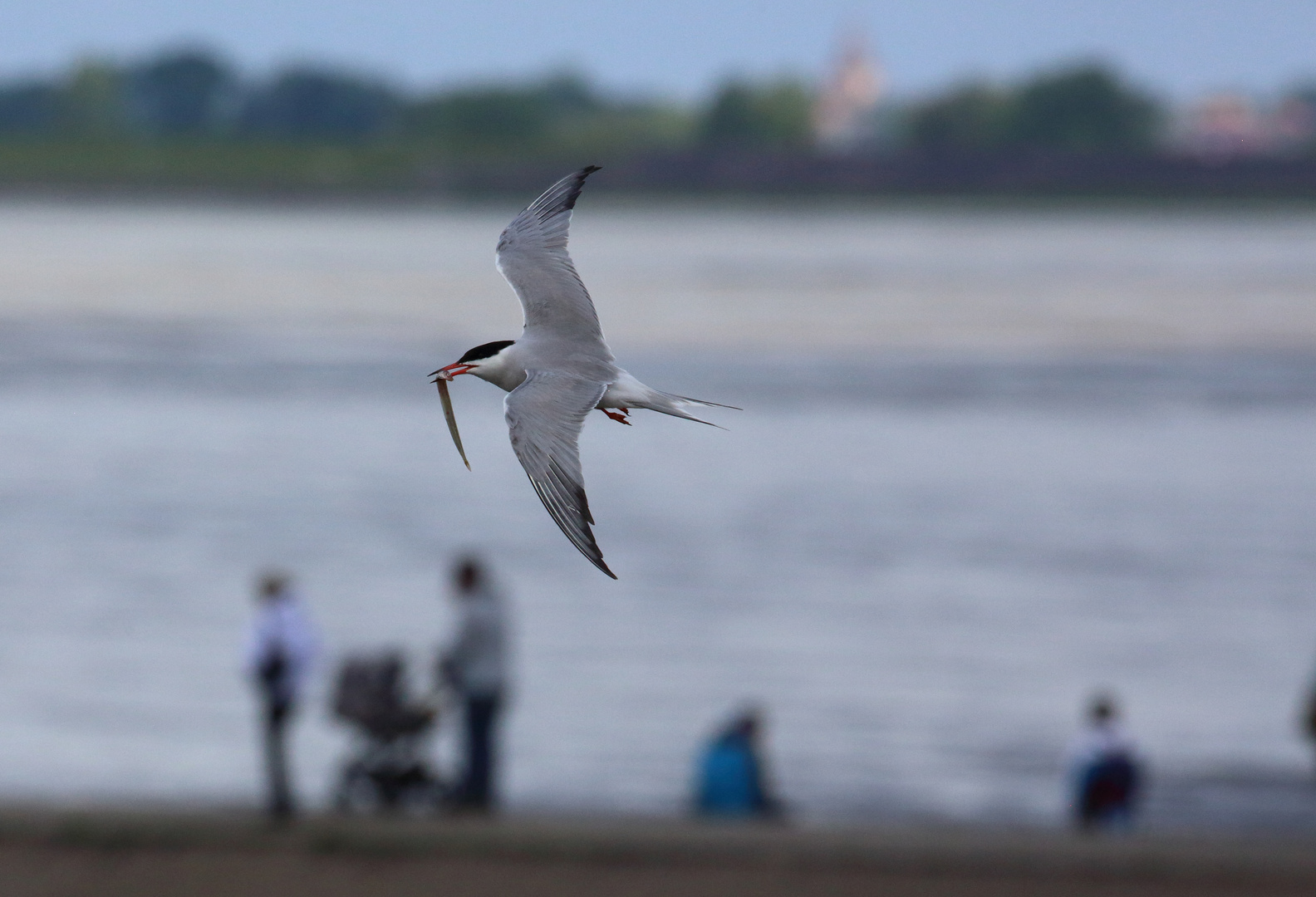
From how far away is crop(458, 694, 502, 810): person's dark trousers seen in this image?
22.7m

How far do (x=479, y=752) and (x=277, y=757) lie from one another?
2.77 m

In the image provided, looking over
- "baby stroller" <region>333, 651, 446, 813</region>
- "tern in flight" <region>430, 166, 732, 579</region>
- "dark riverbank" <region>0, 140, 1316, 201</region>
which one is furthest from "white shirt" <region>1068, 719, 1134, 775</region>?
"tern in flight" <region>430, 166, 732, 579</region>

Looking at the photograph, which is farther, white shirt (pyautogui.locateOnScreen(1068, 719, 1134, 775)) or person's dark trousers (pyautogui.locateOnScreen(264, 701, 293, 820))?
white shirt (pyautogui.locateOnScreen(1068, 719, 1134, 775))

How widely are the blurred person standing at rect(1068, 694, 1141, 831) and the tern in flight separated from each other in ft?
73.4

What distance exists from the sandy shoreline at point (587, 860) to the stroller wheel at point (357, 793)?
546 millimetres

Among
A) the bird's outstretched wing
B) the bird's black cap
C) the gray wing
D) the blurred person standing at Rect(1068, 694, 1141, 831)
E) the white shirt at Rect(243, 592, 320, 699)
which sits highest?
the white shirt at Rect(243, 592, 320, 699)

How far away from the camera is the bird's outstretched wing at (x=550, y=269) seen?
237cm

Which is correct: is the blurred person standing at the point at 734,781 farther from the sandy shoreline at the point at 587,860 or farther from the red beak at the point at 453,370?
the red beak at the point at 453,370

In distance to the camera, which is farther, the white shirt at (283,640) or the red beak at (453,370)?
the white shirt at (283,640)

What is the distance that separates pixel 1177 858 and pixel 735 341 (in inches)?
4072

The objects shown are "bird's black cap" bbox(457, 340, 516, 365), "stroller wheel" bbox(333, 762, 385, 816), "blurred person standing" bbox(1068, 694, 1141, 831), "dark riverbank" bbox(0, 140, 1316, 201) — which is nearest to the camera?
"bird's black cap" bbox(457, 340, 516, 365)

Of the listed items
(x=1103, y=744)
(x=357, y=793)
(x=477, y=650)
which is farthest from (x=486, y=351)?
(x=357, y=793)

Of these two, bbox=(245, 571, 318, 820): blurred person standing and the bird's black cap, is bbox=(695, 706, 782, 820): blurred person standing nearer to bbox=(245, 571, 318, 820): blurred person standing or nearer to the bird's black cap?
bbox=(245, 571, 318, 820): blurred person standing

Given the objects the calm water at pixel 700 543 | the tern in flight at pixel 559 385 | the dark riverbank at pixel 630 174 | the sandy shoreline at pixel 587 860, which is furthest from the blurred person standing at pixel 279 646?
the tern in flight at pixel 559 385
